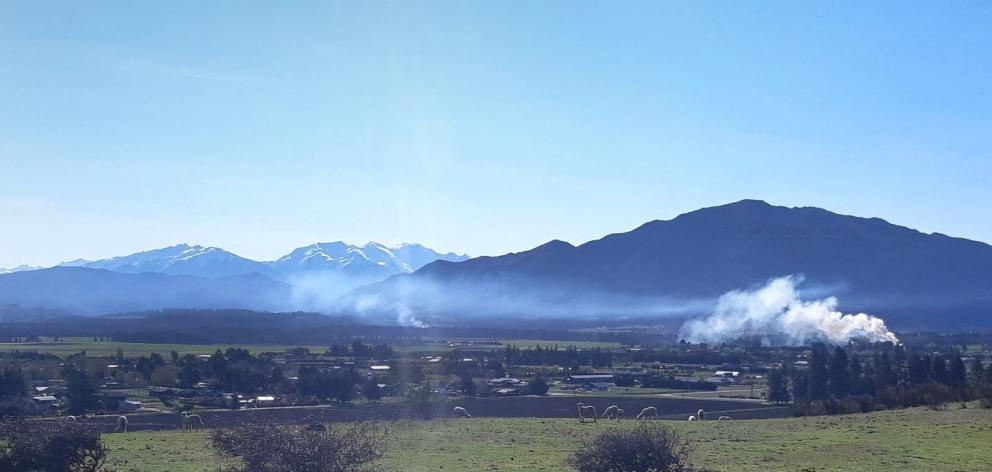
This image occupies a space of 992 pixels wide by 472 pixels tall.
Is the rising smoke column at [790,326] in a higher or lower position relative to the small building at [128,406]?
higher

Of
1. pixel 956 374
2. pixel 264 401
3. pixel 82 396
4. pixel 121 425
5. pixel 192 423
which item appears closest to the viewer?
pixel 121 425

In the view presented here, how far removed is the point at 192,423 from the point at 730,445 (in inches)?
1001

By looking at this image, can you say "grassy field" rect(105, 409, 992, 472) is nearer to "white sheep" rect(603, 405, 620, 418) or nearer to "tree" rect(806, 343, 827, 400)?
"white sheep" rect(603, 405, 620, 418)

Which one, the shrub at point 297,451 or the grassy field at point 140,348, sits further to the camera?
the grassy field at point 140,348

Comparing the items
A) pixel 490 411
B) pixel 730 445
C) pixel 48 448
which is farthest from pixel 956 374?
pixel 48 448

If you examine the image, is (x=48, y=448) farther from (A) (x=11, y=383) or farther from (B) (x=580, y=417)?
(A) (x=11, y=383)

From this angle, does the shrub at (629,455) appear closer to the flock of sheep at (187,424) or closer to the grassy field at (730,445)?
the grassy field at (730,445)

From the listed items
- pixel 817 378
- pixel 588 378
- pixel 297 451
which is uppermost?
pixel 817 378

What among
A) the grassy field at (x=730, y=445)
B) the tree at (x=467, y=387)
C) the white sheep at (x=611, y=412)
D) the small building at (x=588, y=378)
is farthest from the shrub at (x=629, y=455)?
the small building at (x=588, y=378)

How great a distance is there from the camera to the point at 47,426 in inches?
947

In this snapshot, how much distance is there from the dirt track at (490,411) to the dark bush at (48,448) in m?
18.7

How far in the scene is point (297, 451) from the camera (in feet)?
66.1

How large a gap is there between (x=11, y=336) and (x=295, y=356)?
255 ft

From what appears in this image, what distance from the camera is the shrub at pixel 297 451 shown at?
20.1 metres
